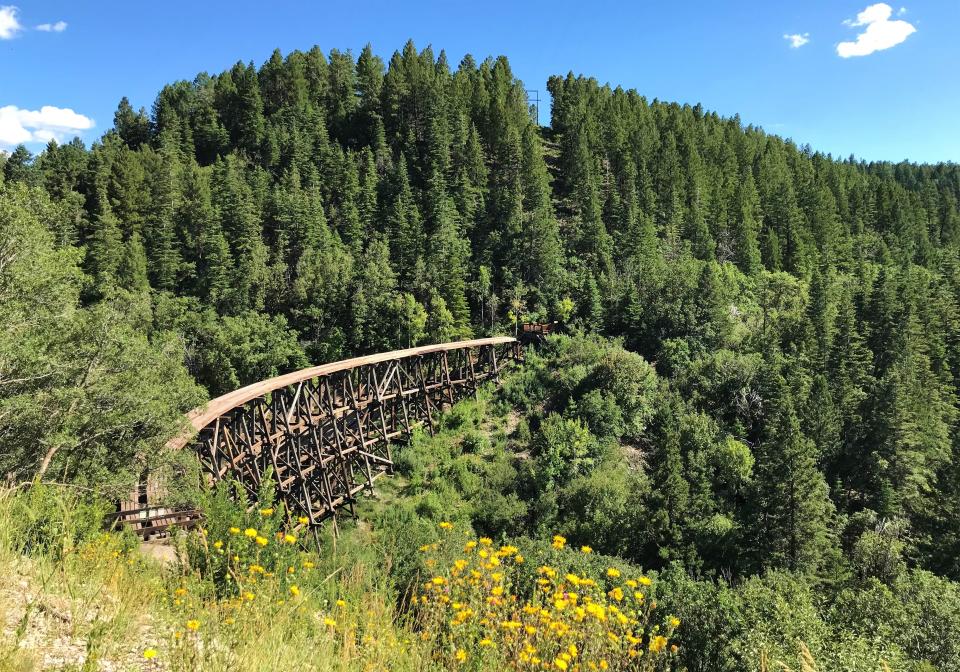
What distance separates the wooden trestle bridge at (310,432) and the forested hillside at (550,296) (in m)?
1.74

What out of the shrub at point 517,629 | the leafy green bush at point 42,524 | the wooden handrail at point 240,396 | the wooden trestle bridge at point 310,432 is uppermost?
the leafy green bush at point 42,524

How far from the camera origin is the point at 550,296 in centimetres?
4269

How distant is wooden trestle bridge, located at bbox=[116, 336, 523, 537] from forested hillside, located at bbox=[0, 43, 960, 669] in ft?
5.72

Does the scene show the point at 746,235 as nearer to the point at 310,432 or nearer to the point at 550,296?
the point at 550,296

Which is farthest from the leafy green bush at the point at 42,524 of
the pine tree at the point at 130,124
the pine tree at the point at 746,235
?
the pine tree at the point at 130,124

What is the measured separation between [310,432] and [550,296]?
2617cm

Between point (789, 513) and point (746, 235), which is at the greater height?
point (746, 235)

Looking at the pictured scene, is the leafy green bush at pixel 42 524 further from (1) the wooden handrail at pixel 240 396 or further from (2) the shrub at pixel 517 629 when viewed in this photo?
(1) the wooden handrail at pixel 240 396

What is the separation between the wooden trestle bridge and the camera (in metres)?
14.6

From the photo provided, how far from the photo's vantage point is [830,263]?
5928 centimetres

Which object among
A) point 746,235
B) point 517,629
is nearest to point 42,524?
point 517,629

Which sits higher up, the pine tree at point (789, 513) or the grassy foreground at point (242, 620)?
the grassy foreground at point (242, 620)

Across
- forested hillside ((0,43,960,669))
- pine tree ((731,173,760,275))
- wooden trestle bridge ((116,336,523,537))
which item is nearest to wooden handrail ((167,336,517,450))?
wooden trestle bridge ((116,336,523,537))

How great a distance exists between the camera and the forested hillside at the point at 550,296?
20359 mm
